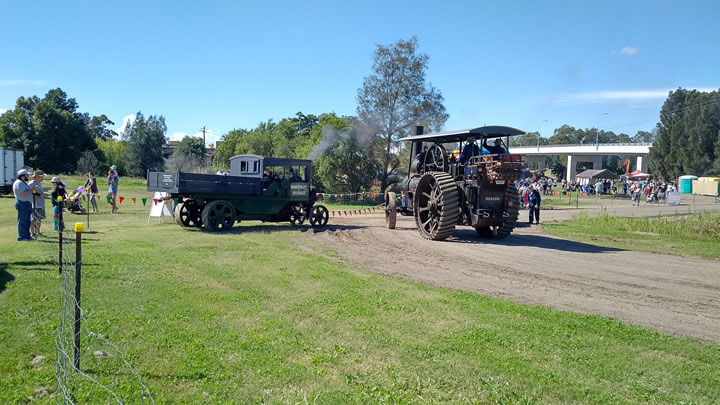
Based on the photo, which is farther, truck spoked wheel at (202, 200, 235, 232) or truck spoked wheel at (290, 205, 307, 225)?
truck spoked wheel at (290, 205, 307, 225)

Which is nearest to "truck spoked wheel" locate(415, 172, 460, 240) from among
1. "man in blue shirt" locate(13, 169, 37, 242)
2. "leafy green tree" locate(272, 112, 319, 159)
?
"man in blue shirt" locate(13, 169, 37, 242)

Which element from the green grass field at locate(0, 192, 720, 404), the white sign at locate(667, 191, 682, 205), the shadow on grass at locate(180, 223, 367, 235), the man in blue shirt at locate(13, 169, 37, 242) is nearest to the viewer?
the green grass field at locate(0, 192, 720, 404)

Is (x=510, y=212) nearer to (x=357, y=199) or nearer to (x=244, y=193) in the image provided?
(x=244, y=193)

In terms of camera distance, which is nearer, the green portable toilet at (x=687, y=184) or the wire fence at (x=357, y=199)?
the wire fence at (x=357, y=199)

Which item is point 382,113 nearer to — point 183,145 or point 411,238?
point 411,238

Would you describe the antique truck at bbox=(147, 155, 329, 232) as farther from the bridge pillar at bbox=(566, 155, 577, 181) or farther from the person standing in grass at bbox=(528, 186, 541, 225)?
the bridge pillar at bbox=(566, 155, 577, 181)

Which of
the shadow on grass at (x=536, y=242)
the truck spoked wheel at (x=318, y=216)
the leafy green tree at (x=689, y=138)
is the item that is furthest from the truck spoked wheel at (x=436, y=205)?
the leafy green tree at (x=689, y=138)

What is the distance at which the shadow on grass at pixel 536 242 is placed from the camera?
14.2 m

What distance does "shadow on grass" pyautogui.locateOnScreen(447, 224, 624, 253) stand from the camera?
46.8 ft

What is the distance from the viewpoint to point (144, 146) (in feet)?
204

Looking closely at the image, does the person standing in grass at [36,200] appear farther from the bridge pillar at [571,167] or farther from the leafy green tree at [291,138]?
the bridge pillar at [571,167]

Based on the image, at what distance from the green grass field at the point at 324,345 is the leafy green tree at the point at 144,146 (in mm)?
57378

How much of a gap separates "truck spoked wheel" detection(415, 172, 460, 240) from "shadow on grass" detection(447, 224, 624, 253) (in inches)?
26.7

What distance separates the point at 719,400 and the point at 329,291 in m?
5.10
